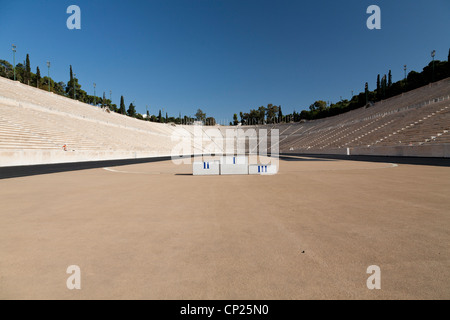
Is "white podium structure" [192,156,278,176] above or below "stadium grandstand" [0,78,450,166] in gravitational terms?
below

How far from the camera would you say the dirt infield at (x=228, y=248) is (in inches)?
92.0

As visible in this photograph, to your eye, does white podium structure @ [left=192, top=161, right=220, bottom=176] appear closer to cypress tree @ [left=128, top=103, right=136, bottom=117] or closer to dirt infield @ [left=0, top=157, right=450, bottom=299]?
dirt infield @ [left=0, top=157, right=450, bottom=299]

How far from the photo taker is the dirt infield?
2338 millimetres

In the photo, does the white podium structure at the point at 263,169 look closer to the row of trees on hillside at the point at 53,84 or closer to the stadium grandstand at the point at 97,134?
the stadium grandstand at the point at 97,134

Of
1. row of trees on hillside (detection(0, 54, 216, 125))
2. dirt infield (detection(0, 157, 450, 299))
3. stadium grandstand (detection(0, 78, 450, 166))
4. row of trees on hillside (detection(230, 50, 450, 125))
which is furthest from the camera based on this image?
row of trees on hillside (detection(0, 54, 216, 125))

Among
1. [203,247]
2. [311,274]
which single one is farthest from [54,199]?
[311,274]

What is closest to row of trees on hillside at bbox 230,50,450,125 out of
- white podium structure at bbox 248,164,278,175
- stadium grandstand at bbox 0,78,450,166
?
stadium grandstand at bbox 0,78,450,166

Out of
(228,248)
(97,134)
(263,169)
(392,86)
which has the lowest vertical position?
(228,248)

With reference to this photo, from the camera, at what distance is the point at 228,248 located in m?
3.30

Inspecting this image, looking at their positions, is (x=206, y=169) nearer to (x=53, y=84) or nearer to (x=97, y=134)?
(x=97, y=134)

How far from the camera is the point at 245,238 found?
368 cm

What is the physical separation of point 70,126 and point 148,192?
117 ft

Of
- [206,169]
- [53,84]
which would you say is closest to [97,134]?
[206,169]
